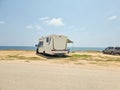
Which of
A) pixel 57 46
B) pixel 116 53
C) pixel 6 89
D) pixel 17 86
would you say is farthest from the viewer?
pixel 116 53

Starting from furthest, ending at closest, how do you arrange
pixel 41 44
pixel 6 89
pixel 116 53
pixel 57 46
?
1. pixel 116 53
2. pixel 41 44
3. pixel 57 46
4. pixel 6 89

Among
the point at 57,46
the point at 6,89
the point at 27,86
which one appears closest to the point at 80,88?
the point at 27,86

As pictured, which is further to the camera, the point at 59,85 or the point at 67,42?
the point at 67,42

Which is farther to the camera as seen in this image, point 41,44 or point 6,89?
point 41,44

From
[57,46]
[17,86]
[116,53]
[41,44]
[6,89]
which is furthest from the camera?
[116,53]

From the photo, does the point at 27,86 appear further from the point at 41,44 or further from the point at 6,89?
the point at 41,44

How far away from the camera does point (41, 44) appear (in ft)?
106

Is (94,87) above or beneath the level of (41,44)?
beneath

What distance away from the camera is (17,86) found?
27.2ft

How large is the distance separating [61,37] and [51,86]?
18.9 metres

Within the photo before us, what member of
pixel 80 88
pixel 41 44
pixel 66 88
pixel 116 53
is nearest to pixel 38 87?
pixel 66 88

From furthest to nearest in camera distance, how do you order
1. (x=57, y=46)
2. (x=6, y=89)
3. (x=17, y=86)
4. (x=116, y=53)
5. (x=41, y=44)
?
(x=116, y=53) < (x=41, y=44) < (x=57, y=46) < (x=17, y=86) < (x=6, y=89)

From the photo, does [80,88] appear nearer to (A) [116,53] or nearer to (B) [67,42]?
(B) [67,42]

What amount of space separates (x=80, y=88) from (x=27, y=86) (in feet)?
7.63
